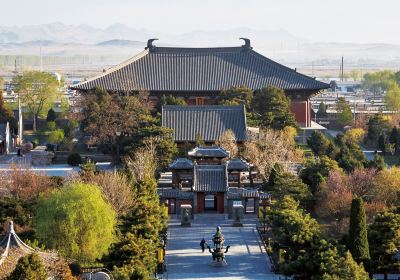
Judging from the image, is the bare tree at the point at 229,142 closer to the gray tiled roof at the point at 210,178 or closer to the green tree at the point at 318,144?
the green tree at the point at 318,144

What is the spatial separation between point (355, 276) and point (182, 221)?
13790 millimetres

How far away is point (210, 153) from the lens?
3803cm

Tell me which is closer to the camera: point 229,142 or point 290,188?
point 290,188

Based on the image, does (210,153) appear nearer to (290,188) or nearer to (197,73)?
(290,188)

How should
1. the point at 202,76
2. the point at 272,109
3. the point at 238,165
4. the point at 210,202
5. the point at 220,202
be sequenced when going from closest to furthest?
1. the point at 220,202
2. the point at 210,202
3. the point at 238,165
4. the point at 272,109
5. the point at 202,76

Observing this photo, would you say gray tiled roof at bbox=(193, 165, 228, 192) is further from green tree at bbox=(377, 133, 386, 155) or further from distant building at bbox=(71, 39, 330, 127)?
distant building at bbox=(71, 39, 330, 127)

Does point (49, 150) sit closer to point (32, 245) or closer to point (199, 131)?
point (199, 131)

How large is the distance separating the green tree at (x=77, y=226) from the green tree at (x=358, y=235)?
279 inches

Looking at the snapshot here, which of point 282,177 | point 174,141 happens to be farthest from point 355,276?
point 174,141

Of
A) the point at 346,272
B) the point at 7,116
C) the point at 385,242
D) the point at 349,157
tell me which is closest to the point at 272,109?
the point at 349,157

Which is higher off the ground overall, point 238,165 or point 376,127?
point 376,127

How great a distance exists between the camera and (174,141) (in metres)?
43.6

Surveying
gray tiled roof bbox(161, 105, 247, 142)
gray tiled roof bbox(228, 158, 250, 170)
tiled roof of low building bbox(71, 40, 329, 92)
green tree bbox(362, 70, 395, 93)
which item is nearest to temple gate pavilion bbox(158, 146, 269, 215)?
gray tiled roof bbox(228, 158, 250, 170)

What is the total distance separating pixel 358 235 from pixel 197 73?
3606 cm
